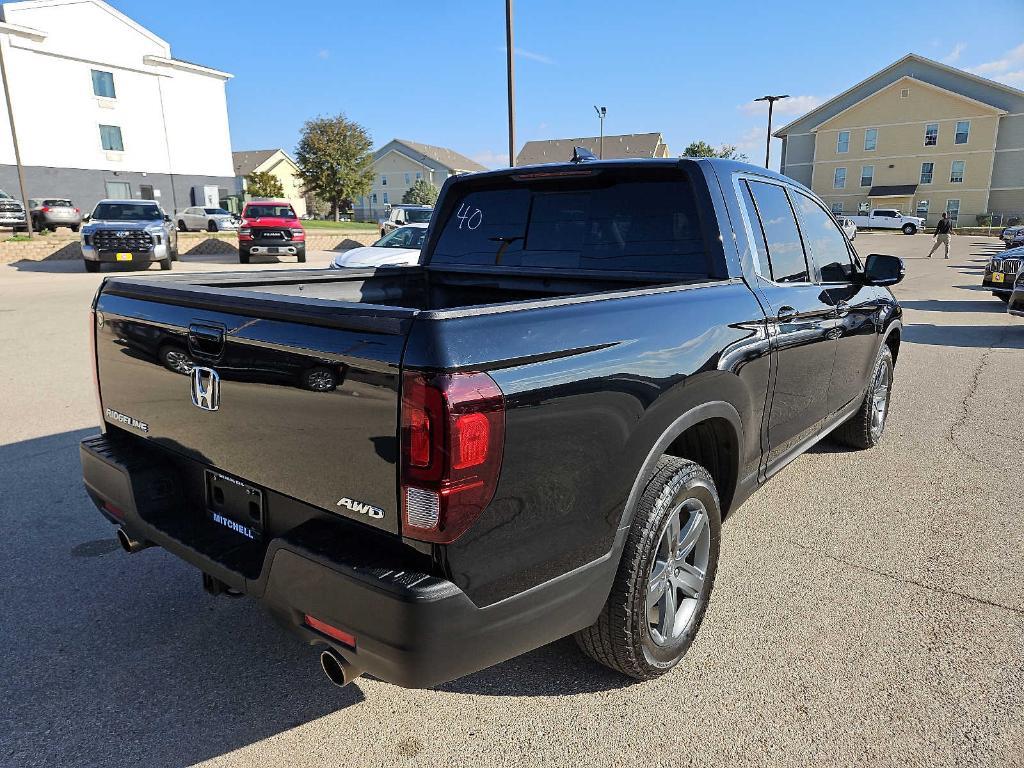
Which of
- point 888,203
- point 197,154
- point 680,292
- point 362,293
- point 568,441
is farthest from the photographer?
point 888,203

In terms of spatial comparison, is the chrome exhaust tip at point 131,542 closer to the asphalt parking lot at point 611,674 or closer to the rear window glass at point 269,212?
the asphalt parking lot at point 611,674

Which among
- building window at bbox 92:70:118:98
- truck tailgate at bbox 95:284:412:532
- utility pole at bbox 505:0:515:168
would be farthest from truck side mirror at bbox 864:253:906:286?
building window at bbox 92:70:118:98

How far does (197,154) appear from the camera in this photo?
4716 centimetres

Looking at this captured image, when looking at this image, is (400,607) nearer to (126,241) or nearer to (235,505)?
(235,505)

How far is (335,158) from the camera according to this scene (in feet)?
174

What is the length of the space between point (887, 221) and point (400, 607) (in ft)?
189

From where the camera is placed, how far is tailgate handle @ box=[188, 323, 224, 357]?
2.15 m

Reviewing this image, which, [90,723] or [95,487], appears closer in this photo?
[90,723]

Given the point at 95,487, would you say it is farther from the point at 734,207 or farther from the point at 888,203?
the point at 888,203

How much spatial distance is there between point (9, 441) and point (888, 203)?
66.4 m

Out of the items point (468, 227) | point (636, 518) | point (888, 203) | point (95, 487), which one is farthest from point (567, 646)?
point (888, 203)

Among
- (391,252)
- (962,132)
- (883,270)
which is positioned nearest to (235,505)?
(883,270)

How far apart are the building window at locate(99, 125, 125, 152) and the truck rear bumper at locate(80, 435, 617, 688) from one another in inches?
1922

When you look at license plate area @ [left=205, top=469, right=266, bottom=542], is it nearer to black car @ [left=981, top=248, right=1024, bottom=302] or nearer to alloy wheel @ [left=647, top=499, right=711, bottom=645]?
alloy wheel @ [left=647, top=499, right=711, bottom=645]
